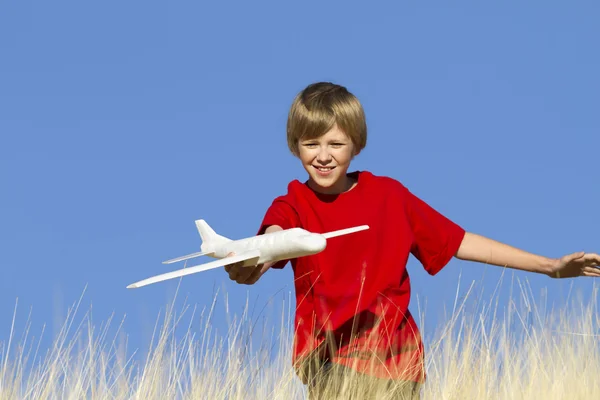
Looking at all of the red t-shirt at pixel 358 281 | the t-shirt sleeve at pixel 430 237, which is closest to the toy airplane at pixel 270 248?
the red t-shirt at pixel 358 281

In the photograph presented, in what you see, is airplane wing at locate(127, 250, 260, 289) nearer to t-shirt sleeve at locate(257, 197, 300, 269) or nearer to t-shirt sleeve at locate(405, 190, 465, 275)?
t-shirt sleeve at locate(257, 197, 300, 269)

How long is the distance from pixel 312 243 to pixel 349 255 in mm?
670

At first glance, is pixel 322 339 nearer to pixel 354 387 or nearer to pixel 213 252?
pixel 354 387

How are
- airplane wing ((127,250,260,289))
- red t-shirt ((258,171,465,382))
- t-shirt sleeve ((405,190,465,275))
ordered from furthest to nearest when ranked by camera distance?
t-shirt sleeve ((405,190,465,275))
red t-shirt ((258,171,465,382))
airplane wing ((127,250,260,289))

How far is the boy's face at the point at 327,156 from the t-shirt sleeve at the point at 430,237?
A: 44cm

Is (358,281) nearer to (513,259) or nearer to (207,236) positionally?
(207,236)

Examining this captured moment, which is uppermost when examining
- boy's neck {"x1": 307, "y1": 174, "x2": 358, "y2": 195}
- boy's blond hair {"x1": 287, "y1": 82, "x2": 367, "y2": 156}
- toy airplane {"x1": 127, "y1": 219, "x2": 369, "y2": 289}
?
boy's blond hair {"x1": 287, "y1": 82, "x2": 367, "y2": 156}

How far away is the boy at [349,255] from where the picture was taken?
404cm

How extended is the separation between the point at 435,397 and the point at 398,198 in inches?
38.3

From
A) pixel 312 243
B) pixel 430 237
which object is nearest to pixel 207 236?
pixel 312 243

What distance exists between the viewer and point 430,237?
14.5 feet

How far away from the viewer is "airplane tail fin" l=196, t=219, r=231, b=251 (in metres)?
4.12

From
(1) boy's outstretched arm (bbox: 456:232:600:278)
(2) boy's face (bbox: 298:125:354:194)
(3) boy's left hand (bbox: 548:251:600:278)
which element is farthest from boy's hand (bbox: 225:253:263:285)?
(3) boy's left hand (bbox: 548:251:600:278)

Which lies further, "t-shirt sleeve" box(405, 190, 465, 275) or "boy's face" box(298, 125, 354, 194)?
"t-shirt sleeve" box(405, 190, 465, 275)
